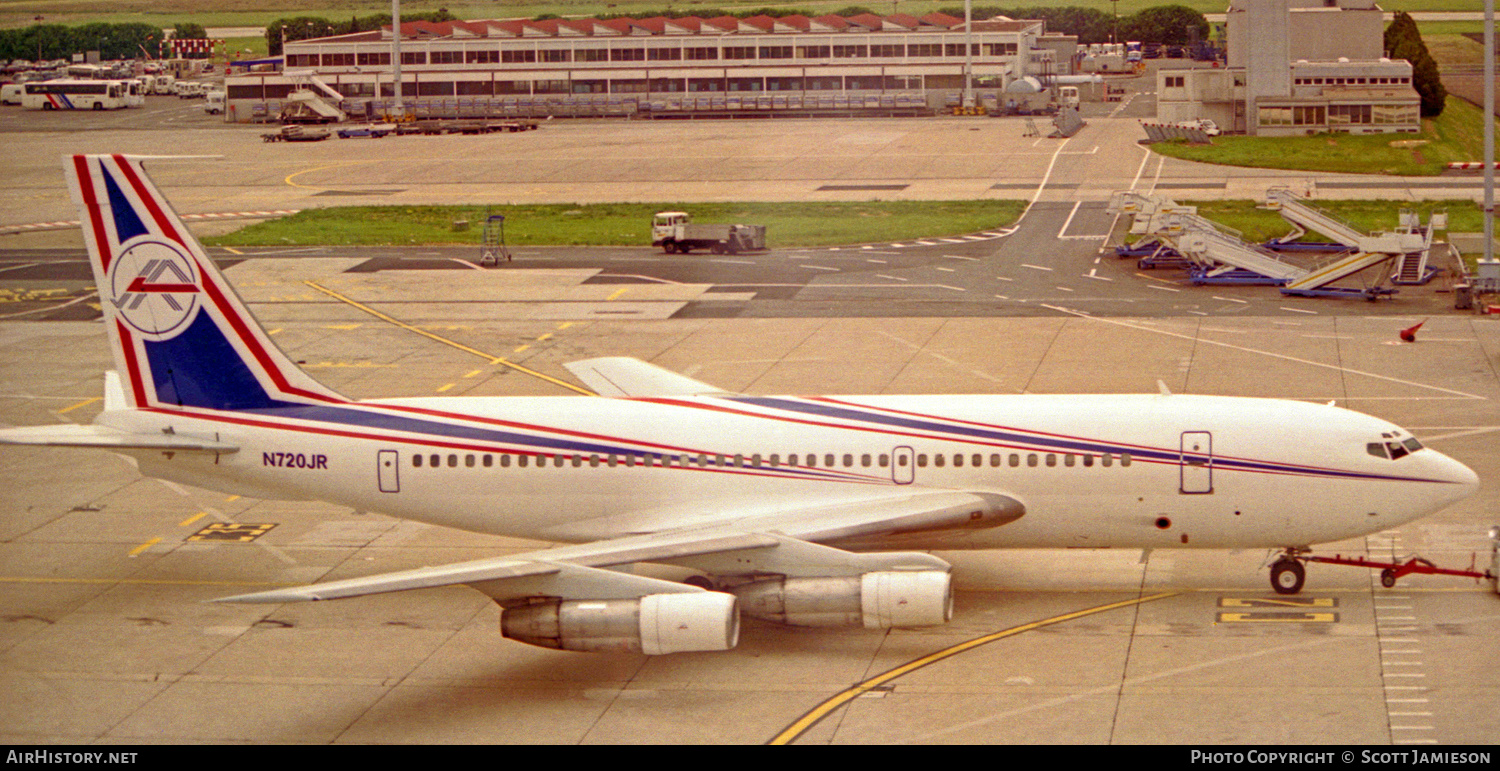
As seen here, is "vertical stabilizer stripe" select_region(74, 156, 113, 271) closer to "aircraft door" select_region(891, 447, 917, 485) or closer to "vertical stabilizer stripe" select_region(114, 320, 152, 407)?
"vertical stabilizer stripe" select_region(114, 320, 152, 407)

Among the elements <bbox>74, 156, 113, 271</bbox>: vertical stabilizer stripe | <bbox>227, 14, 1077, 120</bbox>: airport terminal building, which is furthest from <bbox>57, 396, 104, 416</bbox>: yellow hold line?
<bbox>227, 14, 1077, 120</bbox>: airport terminal building

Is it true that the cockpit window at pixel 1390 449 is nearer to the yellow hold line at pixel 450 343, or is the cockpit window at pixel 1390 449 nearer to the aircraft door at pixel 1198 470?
the aircraft door at pixel 1198 470

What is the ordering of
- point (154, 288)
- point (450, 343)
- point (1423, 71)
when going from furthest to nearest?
point (1423, 71), point (450, 343), point (154, 288)

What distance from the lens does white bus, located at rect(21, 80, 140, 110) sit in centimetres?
10836

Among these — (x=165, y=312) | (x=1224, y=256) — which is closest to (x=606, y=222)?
(x=1224, y=256)

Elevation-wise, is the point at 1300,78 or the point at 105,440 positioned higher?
the point at 1300,78

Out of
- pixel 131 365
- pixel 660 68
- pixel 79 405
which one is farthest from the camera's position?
pixel 660 68

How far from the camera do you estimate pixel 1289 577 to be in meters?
33.2

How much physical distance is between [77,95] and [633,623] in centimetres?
13433

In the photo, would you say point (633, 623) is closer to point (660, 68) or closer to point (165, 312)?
point (165, 312)

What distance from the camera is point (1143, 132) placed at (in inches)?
6186

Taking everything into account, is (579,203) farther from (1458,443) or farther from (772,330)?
(1458,443)

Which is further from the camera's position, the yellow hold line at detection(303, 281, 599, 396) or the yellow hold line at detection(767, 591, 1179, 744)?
the yellow hold line at detection(303, 281, 599, 396)

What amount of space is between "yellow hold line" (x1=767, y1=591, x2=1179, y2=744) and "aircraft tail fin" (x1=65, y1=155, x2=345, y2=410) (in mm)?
13921
